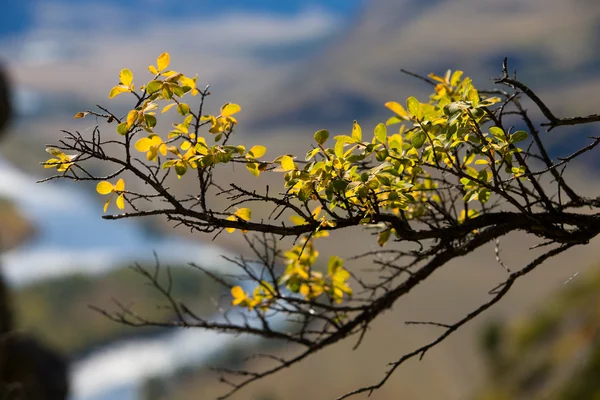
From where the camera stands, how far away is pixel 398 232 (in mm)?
2180

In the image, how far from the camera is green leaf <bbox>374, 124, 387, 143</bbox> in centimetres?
186

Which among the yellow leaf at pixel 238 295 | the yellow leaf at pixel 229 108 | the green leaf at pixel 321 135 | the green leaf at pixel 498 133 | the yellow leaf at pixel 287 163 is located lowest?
the green leaf at pixel 498 133

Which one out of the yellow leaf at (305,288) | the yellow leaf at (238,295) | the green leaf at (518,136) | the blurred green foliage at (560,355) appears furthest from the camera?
the blurred green foliage at (560,355)

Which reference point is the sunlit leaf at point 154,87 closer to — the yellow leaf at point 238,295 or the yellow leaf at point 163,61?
the yellow leaf at point 163,61

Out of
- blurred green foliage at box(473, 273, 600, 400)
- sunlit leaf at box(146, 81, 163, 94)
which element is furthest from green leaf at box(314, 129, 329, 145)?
blurred green foliage at box(473, 273, 600, 400)

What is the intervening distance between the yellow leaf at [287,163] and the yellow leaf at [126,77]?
0.53 m

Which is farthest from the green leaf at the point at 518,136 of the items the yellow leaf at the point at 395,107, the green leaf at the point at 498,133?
the yellow leaf at the point at 395,107

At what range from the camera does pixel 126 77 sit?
1.80m

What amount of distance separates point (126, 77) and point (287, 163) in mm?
566

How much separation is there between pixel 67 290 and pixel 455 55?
298ft

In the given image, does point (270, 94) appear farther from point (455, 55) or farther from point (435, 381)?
point (435, 381)

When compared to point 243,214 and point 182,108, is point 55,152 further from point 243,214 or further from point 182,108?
point 243,214

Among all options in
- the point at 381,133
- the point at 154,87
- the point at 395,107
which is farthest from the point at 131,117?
the point at 395,107

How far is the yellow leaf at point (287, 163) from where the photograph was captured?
6.02 feet
